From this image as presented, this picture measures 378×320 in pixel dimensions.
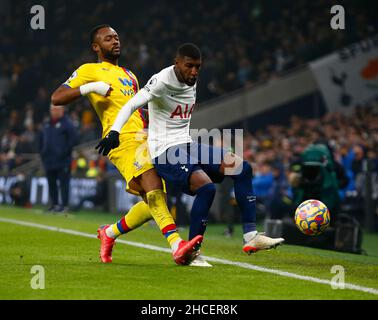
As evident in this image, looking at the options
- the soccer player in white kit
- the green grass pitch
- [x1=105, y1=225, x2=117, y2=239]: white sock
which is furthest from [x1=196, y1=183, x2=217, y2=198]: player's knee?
[x1=105, y1=225, x2=117, y2=239]: white sock

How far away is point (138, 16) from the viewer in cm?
3192

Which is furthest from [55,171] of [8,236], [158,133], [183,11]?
[183,11]

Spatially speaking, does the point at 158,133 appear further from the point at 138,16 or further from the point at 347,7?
the point at 138,16

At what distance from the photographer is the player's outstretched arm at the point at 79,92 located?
841 cm

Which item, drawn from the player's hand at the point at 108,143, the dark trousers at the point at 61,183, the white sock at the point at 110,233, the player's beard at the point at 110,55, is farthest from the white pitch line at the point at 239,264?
the dark trousers at the point at 61,183

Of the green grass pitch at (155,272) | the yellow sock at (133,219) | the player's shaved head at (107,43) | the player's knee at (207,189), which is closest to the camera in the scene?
the green grass pitch at (155,272)

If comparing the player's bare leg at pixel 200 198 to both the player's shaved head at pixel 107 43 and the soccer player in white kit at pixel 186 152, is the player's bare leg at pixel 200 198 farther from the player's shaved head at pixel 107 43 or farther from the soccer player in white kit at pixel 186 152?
the player's shaved head at pixel 107 43

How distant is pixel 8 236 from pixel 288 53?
1493cm

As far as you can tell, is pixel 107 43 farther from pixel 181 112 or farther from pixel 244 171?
pixel 244 171

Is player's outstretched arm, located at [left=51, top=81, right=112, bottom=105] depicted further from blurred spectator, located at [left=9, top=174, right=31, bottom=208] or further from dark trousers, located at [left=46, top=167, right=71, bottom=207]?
blurred spectator, located at [left=9, top=174, right=31, bottom=208]

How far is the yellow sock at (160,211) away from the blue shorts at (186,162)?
189mm

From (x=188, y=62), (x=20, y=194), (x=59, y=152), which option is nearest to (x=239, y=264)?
(x=188, y=62)

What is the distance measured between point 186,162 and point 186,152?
155 millimetres

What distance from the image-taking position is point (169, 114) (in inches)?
333
